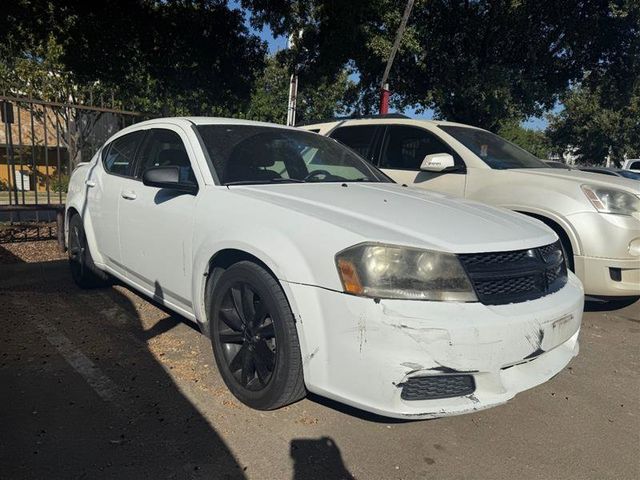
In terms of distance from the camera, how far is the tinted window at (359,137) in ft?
19.5

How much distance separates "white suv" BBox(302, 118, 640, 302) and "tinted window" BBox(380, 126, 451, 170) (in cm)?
1

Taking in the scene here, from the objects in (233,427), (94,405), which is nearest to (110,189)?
(94,405)

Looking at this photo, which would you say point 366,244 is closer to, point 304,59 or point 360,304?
point 360,304

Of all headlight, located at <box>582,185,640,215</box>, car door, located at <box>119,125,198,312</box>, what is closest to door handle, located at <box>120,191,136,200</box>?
car door, located at <box>119,125,198,312</box>

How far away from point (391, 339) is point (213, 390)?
53.9 inches

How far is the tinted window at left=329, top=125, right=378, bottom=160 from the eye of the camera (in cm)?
595

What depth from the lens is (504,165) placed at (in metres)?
5.13

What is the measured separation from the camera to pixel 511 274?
8.11 feet

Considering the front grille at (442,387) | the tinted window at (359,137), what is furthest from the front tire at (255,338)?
the tinted window at (359,137)

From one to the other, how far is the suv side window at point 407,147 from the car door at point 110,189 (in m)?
2.75

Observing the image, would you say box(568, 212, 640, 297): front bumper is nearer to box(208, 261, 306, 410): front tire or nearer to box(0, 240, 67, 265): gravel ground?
box(208, 261, 306, 410): front tire

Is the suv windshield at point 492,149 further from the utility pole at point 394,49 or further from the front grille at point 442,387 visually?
the utility pole at point 394,49

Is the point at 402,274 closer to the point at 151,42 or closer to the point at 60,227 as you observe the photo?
the point at 60,227

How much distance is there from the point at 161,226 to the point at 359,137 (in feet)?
10.8
